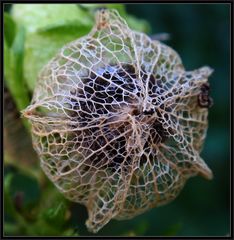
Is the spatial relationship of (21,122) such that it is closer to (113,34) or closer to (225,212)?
(113,34)

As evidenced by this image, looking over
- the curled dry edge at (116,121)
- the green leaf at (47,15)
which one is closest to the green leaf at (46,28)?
the green leaf at (47,15)

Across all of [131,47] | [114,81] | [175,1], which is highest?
[175,1]

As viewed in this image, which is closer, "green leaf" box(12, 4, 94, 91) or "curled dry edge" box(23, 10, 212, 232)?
"curled dry edge" box(23, 10, 212, 232)

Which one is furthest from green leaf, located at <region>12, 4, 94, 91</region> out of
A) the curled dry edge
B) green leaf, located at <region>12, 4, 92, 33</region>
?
the curled dry edge

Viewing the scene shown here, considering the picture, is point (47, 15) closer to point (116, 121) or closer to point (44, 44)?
point (44, 44)

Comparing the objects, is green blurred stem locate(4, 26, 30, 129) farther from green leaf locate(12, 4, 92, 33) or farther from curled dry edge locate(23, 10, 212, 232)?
curled dry edge locate(23, 10, 212, 232)

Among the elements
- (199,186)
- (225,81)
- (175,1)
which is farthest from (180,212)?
(175,1)
